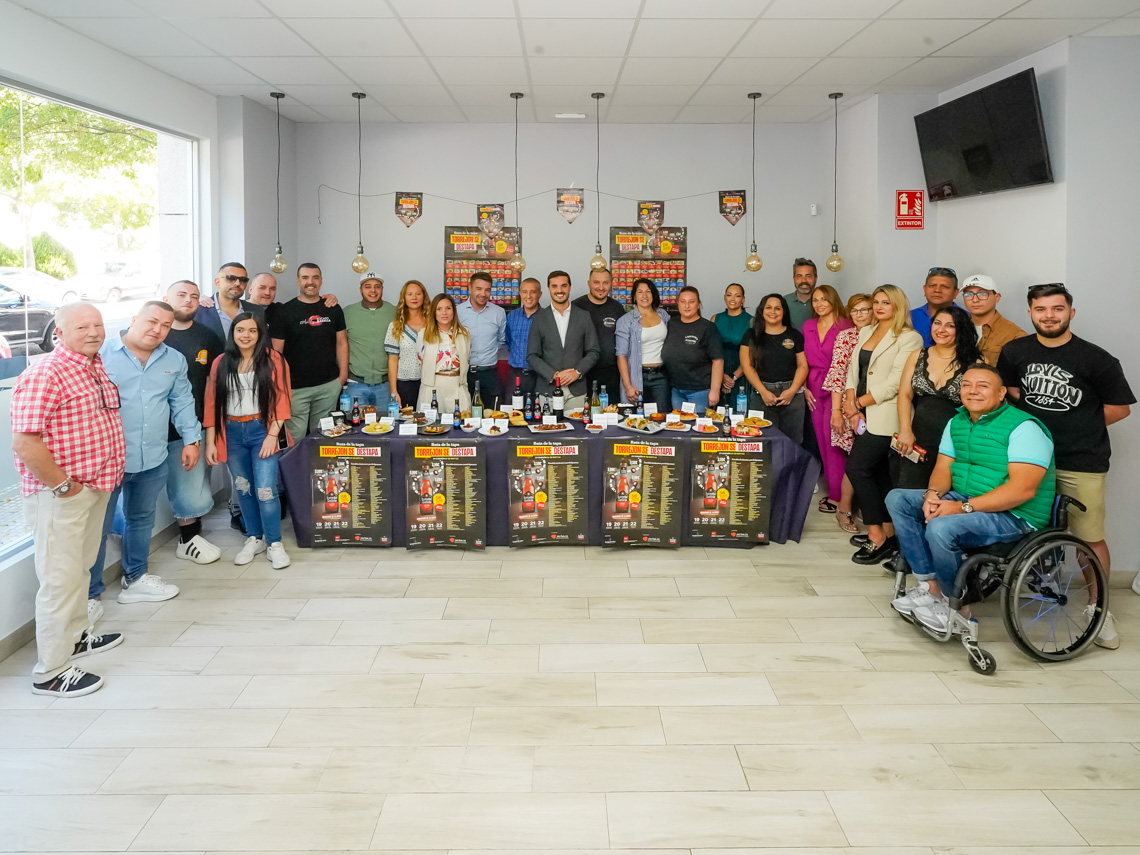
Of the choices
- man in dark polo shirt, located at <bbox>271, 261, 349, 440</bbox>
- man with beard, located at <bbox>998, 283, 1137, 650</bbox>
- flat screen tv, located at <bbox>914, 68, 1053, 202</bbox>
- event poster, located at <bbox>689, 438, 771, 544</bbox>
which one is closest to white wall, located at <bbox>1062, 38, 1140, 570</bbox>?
flat screen tv, located at <bbox>914, 68, 1053, 202</bbox>

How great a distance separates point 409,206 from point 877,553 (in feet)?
17.2

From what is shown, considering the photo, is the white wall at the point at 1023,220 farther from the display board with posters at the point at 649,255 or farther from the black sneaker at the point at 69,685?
the black sneaker at the point at 69,685

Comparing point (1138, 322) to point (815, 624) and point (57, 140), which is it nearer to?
point (815, 624)

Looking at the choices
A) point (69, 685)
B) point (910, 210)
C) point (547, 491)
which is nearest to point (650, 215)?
point (910, 210)

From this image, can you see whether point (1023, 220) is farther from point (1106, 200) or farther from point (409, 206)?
point (409, 206)

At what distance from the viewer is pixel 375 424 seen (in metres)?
4.93

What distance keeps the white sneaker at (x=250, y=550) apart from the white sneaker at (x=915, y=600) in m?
3.67

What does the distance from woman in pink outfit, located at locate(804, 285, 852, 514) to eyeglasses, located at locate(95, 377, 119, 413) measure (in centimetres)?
452

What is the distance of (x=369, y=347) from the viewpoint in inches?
232

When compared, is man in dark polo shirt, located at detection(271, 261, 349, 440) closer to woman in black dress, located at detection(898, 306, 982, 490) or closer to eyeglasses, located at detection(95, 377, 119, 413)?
eyeglasses, located at detection(95, 377, 119, 413)

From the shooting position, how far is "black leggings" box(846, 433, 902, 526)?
4770 mm

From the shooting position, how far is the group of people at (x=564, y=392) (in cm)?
324

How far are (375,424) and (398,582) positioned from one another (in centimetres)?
106

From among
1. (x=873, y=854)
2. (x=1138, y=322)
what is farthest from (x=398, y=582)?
(x=1138, y=322)
